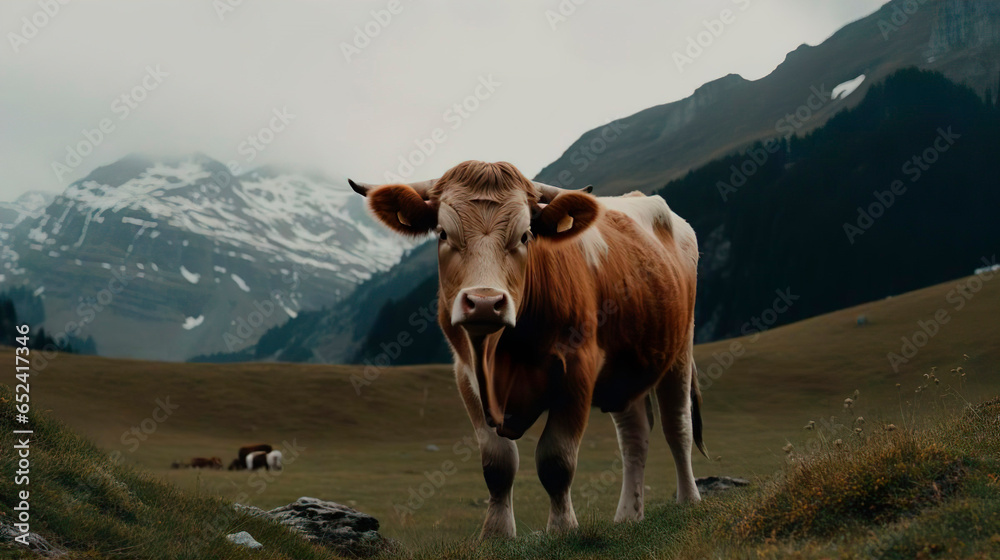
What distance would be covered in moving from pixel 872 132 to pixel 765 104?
130 feet

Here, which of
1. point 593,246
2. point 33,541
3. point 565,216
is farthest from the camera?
point 593,246

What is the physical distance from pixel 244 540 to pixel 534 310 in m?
3.25

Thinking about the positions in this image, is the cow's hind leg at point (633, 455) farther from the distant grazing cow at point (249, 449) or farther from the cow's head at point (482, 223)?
the distant grazing cow at point (249, 449)

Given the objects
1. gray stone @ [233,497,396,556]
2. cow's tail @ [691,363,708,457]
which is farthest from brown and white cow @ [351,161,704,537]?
cow's tail @ [691,363,708,457]

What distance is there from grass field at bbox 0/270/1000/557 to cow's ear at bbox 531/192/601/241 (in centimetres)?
1653

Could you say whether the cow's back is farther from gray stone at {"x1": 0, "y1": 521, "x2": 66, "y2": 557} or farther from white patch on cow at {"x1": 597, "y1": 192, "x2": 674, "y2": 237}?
gray stone at {"x1": 0, "y1": 521, "x2": 66, "y2": 557}

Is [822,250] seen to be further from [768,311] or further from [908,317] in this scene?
[908,317]

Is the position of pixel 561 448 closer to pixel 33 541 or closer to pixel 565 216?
pixel 565 216

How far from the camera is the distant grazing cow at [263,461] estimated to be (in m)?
36.5

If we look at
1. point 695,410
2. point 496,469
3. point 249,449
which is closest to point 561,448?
point 496,469

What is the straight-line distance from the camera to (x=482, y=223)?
5723 millimetres

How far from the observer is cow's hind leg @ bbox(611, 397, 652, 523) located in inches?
337

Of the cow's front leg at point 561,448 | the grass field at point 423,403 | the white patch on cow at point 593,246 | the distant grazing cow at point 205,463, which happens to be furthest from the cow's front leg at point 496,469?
the distant grazing cow at point 205,463

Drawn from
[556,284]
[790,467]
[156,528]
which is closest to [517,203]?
[556,284]
